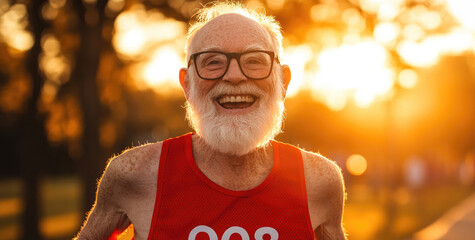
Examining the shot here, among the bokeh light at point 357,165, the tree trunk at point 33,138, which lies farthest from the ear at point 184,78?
the bokeh light at point 357,165

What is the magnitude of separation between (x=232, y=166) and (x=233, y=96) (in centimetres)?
37

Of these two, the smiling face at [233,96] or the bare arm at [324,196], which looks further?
the bare arm at [324,196]

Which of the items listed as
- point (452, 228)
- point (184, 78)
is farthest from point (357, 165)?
point (184, 78)

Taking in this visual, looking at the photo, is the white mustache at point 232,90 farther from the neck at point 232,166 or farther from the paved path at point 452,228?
the paved path at point 452,228

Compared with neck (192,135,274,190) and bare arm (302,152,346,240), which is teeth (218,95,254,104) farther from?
bare arm (302,152,346,240)

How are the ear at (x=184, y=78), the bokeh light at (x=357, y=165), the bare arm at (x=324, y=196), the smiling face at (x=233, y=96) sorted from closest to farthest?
the smiling face at (x=233, y=96)
the bare arm at (x=324, y=196)
the ear at (x=184, y=78)
the bokeh light at (x=357, y=165)

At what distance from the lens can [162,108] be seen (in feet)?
132

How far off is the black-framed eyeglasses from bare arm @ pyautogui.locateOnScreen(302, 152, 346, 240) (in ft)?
1.80

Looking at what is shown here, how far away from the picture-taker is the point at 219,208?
2.44m

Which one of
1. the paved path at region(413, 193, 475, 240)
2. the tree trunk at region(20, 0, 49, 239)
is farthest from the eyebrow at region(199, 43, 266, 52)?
the paved path at region(413, 193, 475, 240)

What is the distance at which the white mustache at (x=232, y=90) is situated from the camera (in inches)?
98.5

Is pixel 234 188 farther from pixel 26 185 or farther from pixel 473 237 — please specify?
pixel 473 237

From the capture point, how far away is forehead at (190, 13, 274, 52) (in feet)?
8.36

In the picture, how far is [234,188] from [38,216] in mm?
9363
